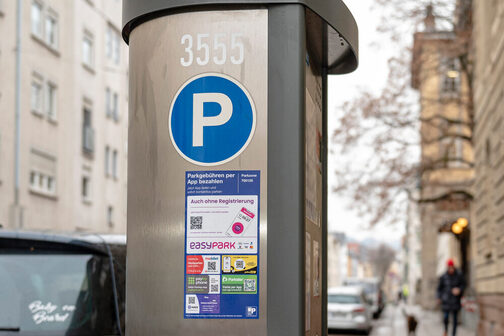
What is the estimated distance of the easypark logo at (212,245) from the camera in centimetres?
363

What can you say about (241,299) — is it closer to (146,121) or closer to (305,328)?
(305,328)

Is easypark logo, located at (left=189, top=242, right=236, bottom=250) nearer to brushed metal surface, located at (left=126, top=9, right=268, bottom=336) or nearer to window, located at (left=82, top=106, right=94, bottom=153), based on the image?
brushed metal surface, located at (left=126, top=9, right=268, bottom=336)

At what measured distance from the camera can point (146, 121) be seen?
3.82 m

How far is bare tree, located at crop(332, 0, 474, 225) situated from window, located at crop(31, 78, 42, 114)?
37.6 ft

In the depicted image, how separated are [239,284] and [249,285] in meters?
0.04

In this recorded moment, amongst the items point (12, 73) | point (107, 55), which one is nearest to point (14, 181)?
point (12, 73)

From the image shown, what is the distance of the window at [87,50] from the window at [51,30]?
2.70m

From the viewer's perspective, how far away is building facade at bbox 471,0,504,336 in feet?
51.5

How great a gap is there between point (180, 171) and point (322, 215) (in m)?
1.10

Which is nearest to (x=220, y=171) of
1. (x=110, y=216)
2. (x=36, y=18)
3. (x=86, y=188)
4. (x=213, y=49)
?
(x=213, y=49)

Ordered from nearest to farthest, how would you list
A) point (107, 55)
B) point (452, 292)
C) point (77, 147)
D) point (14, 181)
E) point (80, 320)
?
point (80, 320) → point (452, 292) → point (14, 181) → point (77, 147) → point (107, 55)

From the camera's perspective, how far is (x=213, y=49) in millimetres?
3744

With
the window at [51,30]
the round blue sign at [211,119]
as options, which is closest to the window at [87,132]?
the window at [51,30]

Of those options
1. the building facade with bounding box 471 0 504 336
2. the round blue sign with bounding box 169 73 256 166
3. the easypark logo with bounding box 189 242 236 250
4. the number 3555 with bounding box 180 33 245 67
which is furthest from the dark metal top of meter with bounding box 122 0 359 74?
the building facade with bounding box 471 0 504 336
